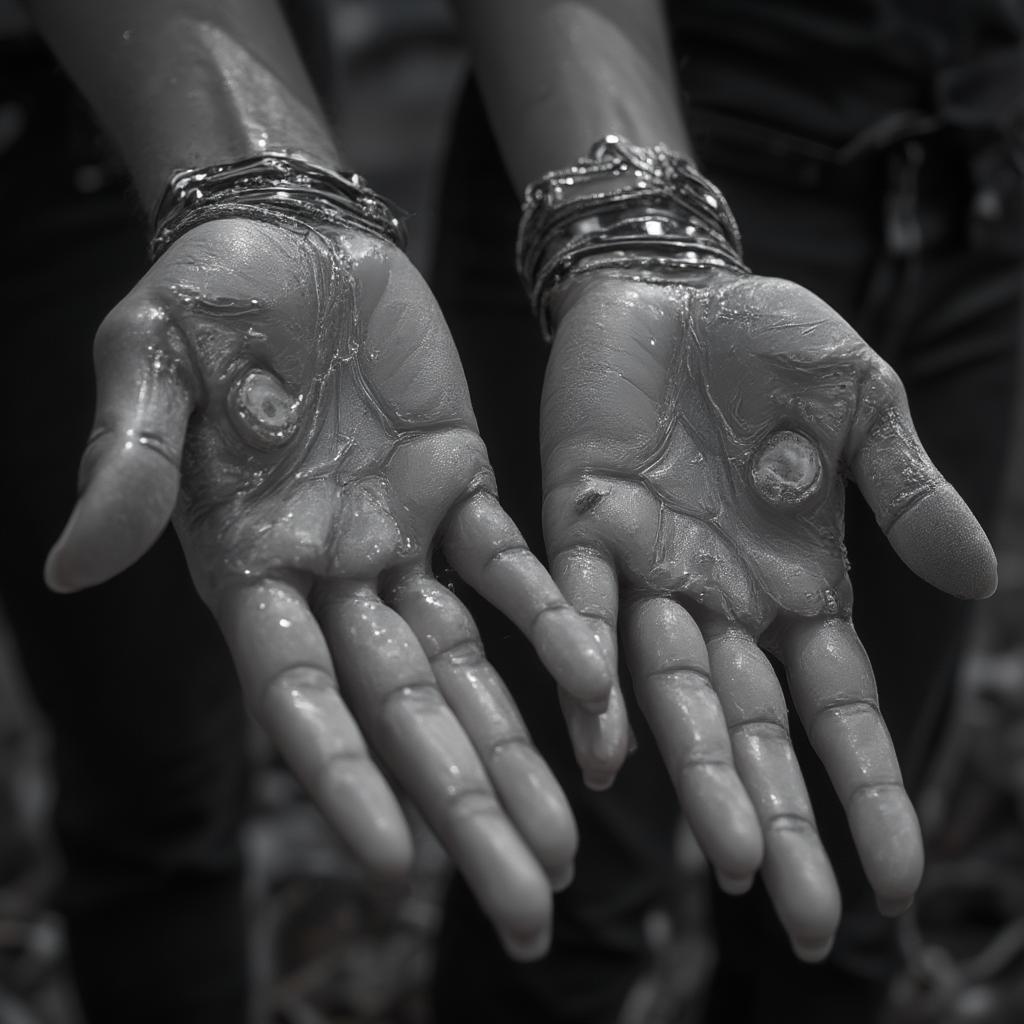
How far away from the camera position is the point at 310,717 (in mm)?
496

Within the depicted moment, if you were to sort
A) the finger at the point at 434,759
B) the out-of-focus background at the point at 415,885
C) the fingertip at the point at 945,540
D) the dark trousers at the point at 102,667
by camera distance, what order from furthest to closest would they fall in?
the out-of-focus background at the point at 415,885 < the dark trousers at the point at 102,667 < the fingertip at the point at 945,540 < the finger at the point at 434,759

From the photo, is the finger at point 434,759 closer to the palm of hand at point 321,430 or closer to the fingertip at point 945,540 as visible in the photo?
the palm of hand at point 321,430

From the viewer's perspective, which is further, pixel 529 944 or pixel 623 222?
pixel 623 222

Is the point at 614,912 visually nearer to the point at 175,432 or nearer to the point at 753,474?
the point at 753,474

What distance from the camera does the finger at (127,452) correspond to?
1.62ft

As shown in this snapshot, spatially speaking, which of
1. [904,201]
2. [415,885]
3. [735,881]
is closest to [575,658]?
[735,881]

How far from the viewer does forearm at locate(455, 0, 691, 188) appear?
0.76 m

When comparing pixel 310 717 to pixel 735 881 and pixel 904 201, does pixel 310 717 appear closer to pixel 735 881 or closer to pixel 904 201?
pixel 735 881

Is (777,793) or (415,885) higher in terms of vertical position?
(777,793)

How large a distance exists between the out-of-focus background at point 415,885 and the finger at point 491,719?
0.50 meters

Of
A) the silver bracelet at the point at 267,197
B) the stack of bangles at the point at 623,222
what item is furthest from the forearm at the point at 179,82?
the stack of bangles at the point at 623,222

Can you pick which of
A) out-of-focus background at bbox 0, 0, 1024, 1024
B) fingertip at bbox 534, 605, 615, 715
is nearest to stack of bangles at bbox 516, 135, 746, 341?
fingertip at bbox 534, 605, 615, 715

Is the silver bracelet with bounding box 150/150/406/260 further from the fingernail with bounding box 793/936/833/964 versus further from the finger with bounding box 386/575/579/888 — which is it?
the fingernail with bounding box 793/936/833/964

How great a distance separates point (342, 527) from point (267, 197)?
193 millimetres
